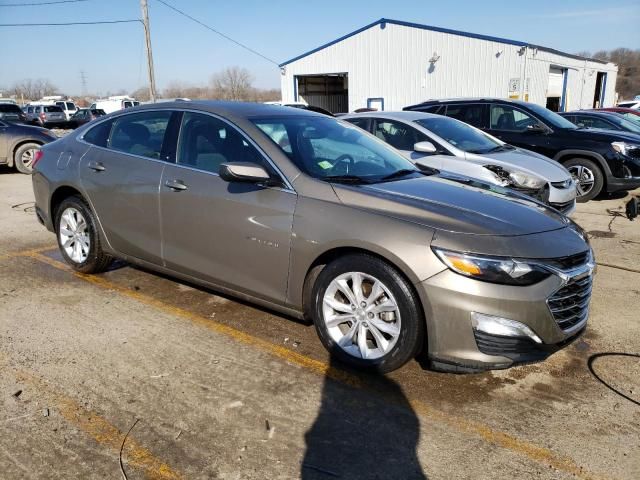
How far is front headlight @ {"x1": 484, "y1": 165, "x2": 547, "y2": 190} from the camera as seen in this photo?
676 cm

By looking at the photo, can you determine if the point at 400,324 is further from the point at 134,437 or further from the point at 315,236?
the point at 134,437

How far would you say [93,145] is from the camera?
15.7 ft

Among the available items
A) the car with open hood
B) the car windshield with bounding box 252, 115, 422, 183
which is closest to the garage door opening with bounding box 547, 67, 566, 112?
the car with open hood

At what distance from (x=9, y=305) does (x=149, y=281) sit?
44.6 inches

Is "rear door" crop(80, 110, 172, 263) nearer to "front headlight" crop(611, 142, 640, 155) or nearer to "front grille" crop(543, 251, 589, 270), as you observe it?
"front grille" crop(543, 251, 589, 270)

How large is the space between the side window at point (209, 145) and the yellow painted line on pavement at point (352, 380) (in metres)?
1.17

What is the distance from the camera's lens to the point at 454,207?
128 inches

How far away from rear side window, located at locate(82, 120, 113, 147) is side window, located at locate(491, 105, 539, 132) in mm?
7340

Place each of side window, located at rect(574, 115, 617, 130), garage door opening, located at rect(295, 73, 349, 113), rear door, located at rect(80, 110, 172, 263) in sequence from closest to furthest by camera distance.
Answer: rear door, located at rect(80, 110, 172, 263) → side window, located at rect(574, 115, 617, 130) → garage door opening, located at rect(295, 73, 349, 113)

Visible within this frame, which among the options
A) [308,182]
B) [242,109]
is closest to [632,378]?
[308,182]

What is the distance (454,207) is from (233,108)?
1905 millimetres

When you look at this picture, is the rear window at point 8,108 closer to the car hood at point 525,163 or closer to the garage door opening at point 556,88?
the car hood at point 525,163

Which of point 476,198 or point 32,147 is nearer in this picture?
point 476,198

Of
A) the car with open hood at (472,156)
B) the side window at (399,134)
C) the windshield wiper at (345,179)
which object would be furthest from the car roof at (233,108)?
the side window at (399,134)
